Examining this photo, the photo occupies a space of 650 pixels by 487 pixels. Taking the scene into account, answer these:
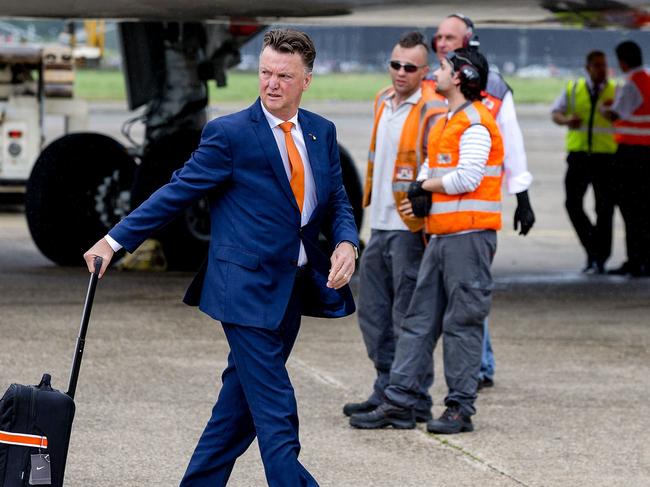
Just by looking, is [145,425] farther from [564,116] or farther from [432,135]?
[564,116]

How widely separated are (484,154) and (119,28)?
684cm

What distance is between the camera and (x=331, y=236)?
499 centimetres

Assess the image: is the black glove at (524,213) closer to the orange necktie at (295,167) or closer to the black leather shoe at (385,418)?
the black leather shoe at (385,418)

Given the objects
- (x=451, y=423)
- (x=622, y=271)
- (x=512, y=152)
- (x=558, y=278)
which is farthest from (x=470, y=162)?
(x=622, y=271)

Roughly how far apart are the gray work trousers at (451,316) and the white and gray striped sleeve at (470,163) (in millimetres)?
234

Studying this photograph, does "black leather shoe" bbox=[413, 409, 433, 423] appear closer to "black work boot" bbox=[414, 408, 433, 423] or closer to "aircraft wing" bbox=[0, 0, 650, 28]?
"black work boot" bbox=[414, 408, 433, 423]

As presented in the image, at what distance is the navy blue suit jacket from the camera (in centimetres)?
481

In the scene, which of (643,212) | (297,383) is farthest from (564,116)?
(297,383)

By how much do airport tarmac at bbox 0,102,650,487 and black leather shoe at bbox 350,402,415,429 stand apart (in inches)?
2.2

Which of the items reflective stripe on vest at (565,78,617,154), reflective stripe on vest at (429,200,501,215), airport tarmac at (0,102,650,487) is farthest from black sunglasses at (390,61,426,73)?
reflective stripe on vest at (565,78,617,154)

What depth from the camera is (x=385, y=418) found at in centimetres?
678

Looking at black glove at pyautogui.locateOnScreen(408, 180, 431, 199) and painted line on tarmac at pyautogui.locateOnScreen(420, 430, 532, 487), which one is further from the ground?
black glove at pyautogui.locateOnScreen(408, 180, 431, 199)

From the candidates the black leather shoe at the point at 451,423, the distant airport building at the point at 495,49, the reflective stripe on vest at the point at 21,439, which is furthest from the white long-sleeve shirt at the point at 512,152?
the distant airport building at the point at 495,49

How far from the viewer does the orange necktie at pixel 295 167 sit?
192 inches
